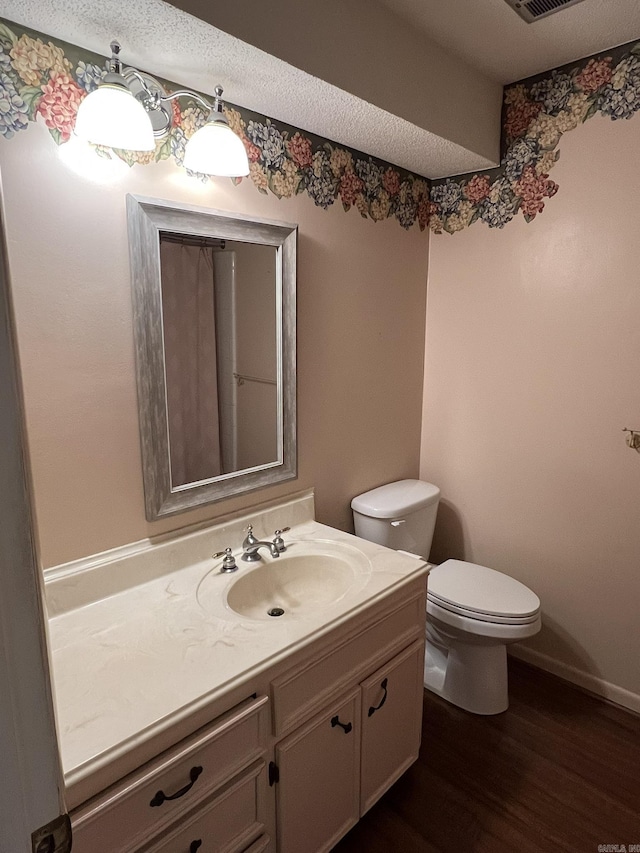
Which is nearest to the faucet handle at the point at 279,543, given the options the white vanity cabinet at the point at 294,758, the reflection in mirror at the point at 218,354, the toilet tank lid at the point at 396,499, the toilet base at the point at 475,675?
the reflection in mirror at the point at 218,354

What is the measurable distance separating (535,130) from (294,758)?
2.18m

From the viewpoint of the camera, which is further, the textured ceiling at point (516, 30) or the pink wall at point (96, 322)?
the textured ceiling at point (516, 30)

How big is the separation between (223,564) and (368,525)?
2.34 feet

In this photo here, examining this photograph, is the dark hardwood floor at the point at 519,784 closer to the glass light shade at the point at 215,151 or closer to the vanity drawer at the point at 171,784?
the vanity drawer at the point at 171,784

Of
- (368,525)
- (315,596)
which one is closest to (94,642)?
(315,596)

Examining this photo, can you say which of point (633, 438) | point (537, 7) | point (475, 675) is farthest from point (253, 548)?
point (537, 7)

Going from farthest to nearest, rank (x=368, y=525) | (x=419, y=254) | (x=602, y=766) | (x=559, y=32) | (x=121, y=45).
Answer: (x=419, y=254) → (x=368, y=525) → (x=602, y=766) → (x=559, y=32) → (x=121, y=45)

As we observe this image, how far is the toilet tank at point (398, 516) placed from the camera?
2.01m

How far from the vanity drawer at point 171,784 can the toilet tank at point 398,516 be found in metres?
0.99

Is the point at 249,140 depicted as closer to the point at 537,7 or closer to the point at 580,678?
the point at 537,7

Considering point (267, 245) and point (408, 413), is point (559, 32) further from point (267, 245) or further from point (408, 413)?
point (408, 413)

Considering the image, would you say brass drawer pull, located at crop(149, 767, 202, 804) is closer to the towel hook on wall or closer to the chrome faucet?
the chrome faucet

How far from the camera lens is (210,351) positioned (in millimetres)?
1523

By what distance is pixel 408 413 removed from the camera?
92.7 inches
